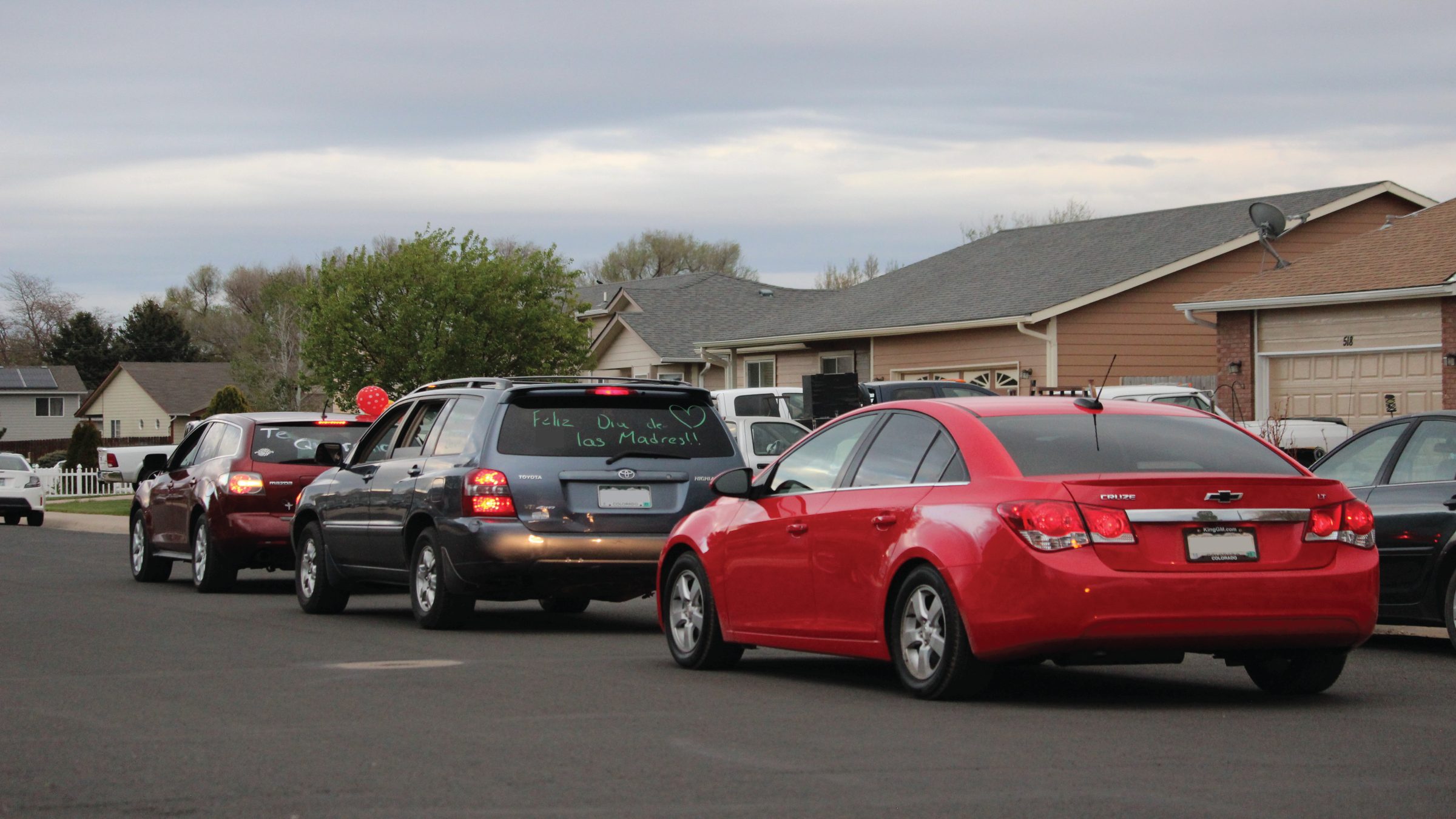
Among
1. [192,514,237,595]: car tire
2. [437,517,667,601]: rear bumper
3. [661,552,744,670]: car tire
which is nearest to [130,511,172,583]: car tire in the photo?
[192,514,237,595]: car tire

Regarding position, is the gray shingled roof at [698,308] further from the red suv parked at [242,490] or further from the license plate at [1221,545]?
the license plate at [1221,545]

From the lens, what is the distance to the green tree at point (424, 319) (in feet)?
131

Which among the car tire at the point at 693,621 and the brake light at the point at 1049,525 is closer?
the brake light at the point at 1049,525

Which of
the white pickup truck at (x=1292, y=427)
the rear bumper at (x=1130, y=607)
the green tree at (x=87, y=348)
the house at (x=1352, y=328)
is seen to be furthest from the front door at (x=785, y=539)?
the green tree at (x=87, y=348)

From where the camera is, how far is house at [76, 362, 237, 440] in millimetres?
92812

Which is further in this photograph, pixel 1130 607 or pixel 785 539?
pixel 785 539

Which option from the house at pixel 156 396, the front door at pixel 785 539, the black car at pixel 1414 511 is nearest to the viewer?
the front door at pixel 785 539

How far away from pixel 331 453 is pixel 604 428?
9.85 ft

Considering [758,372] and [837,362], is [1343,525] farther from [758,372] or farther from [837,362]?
[758,372]

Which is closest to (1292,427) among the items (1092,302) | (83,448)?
(1092,302)

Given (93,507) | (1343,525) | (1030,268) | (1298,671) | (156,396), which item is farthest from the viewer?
A: (156,396)

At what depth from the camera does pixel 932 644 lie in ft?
27.8

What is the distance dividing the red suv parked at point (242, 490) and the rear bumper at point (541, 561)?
14.0 feet

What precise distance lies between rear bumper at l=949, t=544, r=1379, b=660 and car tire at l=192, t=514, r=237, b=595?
33.4 ft
